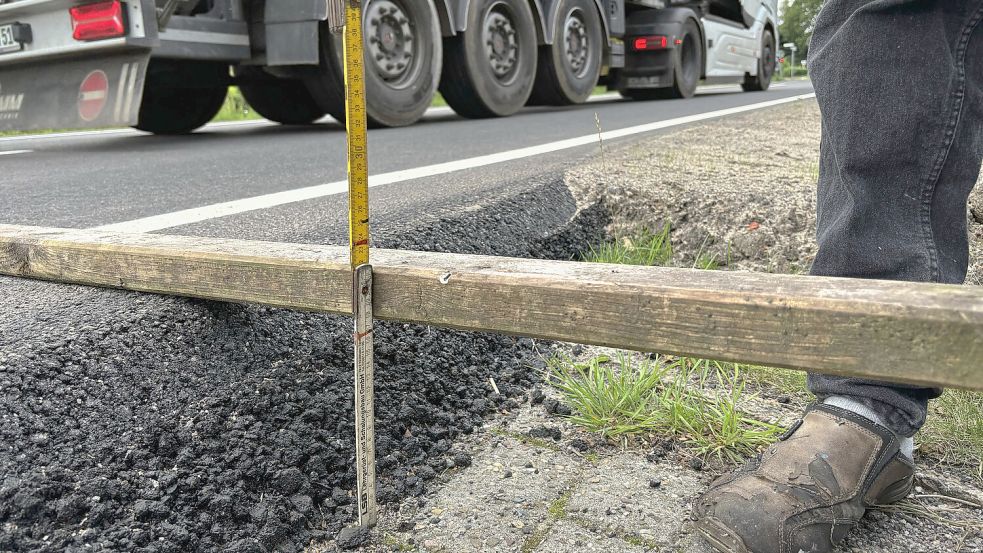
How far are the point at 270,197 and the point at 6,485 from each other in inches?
70.7

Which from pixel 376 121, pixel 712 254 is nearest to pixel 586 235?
pixel 712 254

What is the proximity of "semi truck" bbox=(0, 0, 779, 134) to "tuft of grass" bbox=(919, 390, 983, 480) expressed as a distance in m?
2.73

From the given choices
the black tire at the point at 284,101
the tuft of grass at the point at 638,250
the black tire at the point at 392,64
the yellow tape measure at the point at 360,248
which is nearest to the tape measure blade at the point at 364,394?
the yellow tape measure at the point at 360,248

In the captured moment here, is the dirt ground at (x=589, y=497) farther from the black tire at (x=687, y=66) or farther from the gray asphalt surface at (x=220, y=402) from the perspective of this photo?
the black tire at (x=687, y=66)

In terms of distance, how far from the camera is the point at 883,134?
4.13ft

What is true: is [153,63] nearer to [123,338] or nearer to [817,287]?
[123,338]

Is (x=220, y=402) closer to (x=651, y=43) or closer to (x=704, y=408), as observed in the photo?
(x=704, y=408)

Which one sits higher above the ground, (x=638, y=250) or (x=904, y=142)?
(x=904, y=142)

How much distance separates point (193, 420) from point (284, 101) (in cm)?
596

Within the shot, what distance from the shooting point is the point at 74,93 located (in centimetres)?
449

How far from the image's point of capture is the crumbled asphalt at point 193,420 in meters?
1.18

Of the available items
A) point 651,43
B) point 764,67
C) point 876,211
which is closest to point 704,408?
point 876,211

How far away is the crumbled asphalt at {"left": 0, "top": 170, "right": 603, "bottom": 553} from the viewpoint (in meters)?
1.18

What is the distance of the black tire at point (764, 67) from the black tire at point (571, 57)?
19.6 feet
